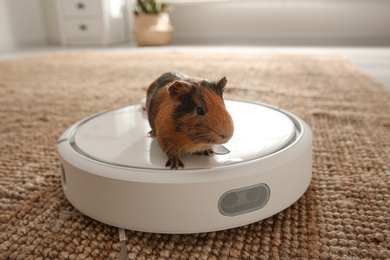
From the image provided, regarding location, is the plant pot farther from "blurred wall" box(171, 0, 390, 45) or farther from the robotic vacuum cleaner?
the robotic vacuum cleaner

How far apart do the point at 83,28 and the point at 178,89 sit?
11.5 feet

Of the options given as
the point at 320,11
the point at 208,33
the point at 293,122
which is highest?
the point at 293,122

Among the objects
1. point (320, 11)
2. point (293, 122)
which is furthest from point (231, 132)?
point (320, 11)

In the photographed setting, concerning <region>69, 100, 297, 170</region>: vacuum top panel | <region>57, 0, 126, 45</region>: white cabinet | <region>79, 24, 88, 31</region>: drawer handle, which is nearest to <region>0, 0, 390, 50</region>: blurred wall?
<region>57, 0, 126, 45</region>: white cabinet

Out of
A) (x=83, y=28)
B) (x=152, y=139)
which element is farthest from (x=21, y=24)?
(x=152, y=139)

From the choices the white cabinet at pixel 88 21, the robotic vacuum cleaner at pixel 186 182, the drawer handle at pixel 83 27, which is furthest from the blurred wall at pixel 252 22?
the robotic vacuum cleaner at pixel 186 182

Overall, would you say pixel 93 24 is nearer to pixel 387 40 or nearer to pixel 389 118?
pixel 387 40

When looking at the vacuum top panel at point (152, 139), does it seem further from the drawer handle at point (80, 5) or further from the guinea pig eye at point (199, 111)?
the drawer handle at point (80, 5)

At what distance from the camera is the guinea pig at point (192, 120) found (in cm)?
50

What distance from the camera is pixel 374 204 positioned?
2.04 ft

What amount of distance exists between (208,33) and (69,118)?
2913 millimetres

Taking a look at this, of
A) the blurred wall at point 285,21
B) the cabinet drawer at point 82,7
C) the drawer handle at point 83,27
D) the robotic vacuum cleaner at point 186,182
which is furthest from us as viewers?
the drawer handle at point 83,27

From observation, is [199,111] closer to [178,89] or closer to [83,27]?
[178,89]

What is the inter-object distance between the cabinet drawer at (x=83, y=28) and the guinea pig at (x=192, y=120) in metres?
3.35
